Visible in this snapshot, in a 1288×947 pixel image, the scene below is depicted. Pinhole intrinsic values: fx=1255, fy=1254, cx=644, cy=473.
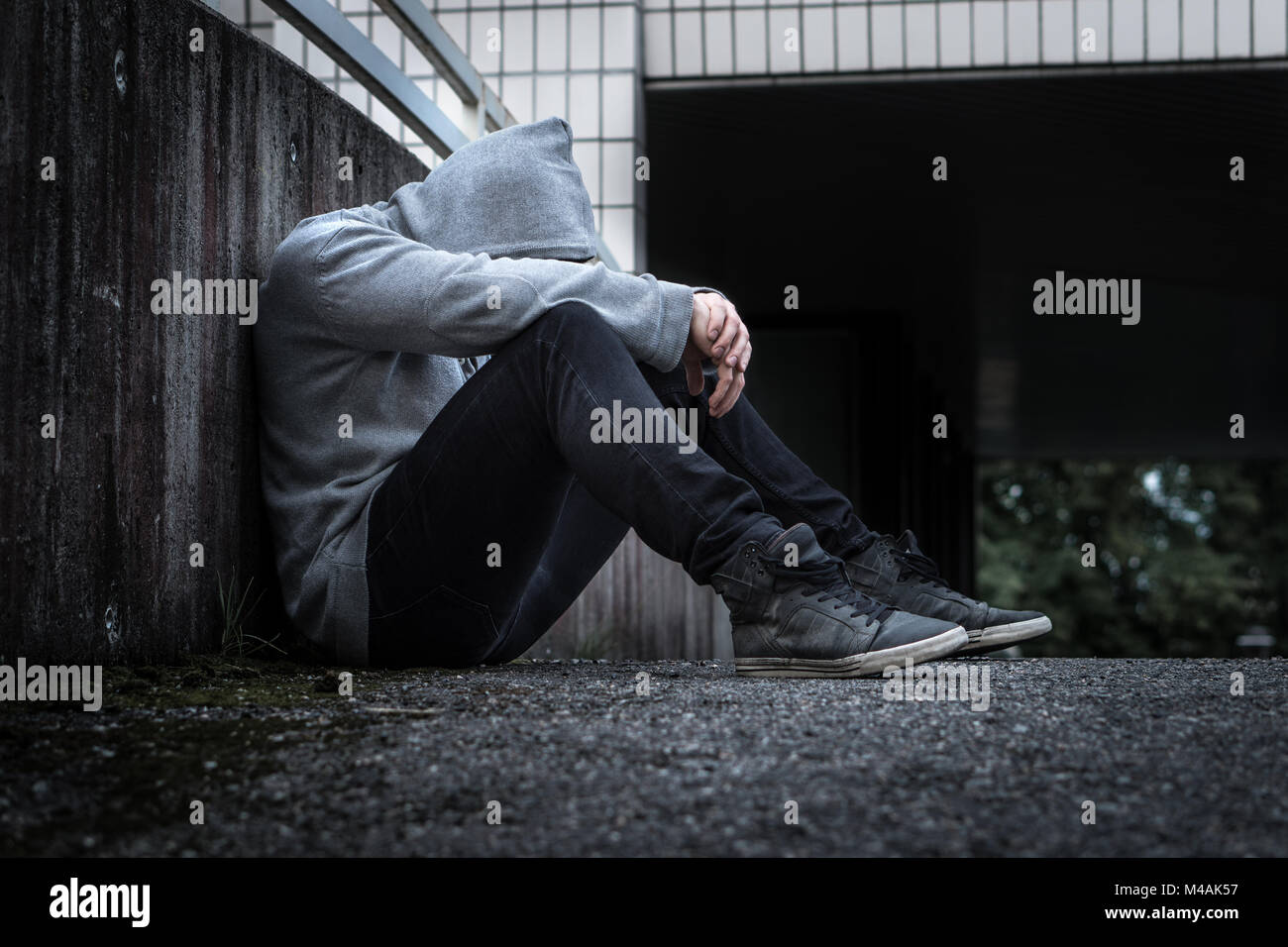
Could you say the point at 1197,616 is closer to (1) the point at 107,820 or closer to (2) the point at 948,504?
(2) the point at 948,504

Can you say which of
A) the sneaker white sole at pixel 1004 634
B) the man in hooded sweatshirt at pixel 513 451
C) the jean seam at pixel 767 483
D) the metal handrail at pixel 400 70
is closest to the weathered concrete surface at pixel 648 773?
the man in hooded sweatshirt at pixel 513 451

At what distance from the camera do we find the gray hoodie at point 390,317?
6.43 feet

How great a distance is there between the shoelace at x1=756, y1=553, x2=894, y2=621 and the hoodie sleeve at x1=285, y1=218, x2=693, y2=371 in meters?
0.40

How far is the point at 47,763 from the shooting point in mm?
1271

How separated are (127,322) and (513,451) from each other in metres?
0.63

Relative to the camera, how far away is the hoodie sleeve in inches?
76.2

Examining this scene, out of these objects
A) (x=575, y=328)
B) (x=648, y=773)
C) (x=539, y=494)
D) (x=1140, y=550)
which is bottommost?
(x=1140, y=550)

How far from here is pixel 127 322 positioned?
194cm

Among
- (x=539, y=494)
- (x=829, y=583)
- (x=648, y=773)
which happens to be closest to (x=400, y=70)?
(x=539, y=494)

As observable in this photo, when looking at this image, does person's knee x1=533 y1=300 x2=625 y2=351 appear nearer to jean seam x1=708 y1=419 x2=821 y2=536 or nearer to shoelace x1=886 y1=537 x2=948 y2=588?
jean seam x1=708 y1=419 x2=821 y2=536

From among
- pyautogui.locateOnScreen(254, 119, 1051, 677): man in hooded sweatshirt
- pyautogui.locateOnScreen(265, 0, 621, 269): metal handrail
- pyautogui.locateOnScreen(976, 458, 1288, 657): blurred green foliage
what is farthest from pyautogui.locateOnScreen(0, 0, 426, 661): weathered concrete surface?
pyautogui.locateOnScreen(976, 458, 1288, 657): blurred green foliage

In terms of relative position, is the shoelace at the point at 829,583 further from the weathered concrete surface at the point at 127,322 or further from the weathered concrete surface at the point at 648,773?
the weathered concrete surface at the point at 127,322

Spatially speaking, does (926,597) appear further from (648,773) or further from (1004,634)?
(648,773)
